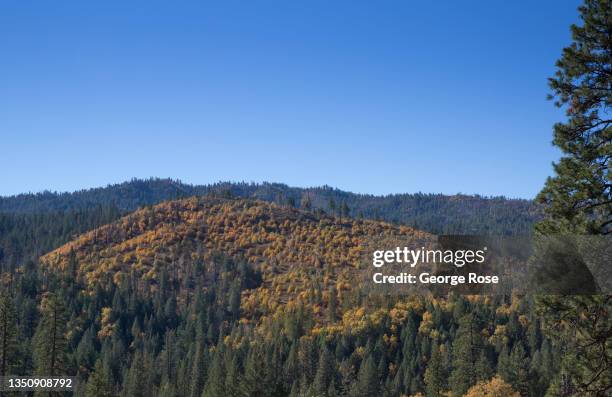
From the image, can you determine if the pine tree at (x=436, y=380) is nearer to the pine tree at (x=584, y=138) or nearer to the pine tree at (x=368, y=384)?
the pine tree at (x=368, y=384)

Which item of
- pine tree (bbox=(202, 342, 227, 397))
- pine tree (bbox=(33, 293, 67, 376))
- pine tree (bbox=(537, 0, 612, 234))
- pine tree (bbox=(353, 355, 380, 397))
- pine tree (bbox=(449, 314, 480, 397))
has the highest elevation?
pine tree (bbox=(537, 0, 612, 234))

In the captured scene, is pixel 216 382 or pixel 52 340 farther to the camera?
pixel 216 382

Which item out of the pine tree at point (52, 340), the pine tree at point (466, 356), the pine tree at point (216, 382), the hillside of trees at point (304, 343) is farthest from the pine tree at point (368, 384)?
the pine tree at point (52, 340)

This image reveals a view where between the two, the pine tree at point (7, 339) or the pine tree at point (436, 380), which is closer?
the pine tree at point (7, 339)

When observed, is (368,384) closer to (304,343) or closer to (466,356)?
(304,343)

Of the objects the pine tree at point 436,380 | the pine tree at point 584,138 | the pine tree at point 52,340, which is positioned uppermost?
the pine tree at point 584,138

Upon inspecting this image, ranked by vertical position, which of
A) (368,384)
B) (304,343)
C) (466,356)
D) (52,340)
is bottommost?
(368,384)

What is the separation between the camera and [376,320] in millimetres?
149875

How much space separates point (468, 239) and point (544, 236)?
2.13m

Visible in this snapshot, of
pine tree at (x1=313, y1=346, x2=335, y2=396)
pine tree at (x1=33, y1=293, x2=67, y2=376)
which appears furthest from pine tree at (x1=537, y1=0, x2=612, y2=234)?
pine tree at (x1=313, y1=346, x2=335, y2=396)

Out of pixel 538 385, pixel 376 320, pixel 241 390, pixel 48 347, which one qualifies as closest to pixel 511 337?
pixel 376 320

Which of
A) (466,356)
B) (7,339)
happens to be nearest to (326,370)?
(466,356)

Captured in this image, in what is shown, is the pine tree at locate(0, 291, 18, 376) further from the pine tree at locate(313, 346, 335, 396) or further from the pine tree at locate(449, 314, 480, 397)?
the pine tree at locate(313, 346, 335, 396)

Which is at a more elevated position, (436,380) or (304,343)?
(436,380)
